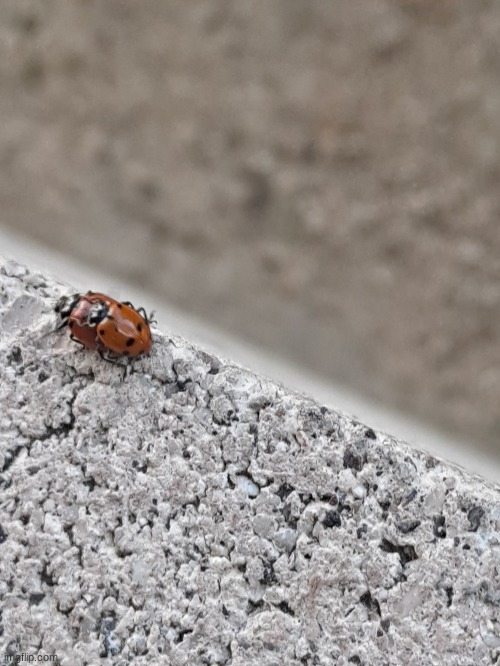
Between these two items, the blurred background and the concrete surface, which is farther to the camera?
the blurred background

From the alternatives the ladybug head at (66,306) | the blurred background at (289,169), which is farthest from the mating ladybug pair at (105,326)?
the blurred background at (289,169)

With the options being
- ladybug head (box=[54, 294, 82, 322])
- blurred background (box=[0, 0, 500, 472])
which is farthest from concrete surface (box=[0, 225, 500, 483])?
ladybug head (box=[54, 294, 82, 322])

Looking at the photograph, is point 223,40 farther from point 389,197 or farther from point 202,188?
point 389,197

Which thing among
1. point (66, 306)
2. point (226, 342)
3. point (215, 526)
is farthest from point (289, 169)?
point (215, 526)

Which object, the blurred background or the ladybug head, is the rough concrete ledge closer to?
the ladybug head

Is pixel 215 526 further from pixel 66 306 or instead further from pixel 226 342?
pixel 226 342
